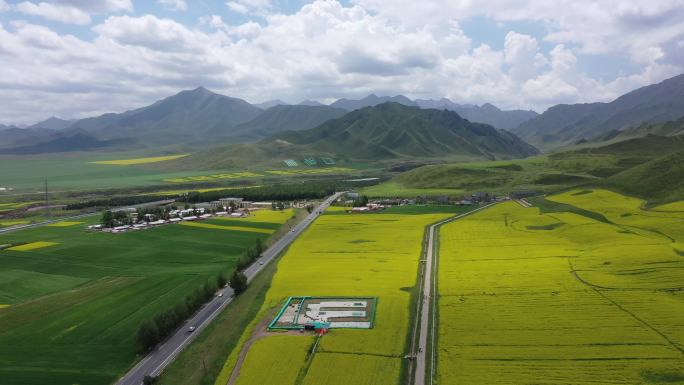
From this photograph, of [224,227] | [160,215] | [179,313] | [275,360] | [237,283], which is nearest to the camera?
[275,360]

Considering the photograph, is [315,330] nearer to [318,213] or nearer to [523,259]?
[523,259]

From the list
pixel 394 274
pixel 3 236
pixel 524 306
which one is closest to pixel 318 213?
pixel 394 274

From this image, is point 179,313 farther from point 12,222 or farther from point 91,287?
point 12,222

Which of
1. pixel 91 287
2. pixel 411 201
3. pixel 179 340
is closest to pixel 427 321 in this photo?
pixel 179 340

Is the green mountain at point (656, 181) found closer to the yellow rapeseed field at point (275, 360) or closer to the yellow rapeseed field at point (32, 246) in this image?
the yellow rapeseed field at point (275, 360)

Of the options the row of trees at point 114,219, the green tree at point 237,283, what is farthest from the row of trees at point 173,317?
the row of trees at point 114,219
